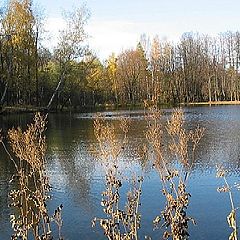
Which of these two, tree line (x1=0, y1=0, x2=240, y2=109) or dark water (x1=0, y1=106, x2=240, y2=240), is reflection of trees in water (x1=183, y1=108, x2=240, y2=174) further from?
tree line (x1=0, y1=0, x2=240, y2=109)

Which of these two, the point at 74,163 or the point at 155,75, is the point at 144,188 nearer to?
the point at 74,163

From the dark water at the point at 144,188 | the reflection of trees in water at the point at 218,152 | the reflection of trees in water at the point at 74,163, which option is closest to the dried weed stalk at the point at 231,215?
the dark water at the point at 144,188

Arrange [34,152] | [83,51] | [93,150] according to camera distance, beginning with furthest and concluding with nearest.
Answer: [83,51]
[93,150]
[34,152]

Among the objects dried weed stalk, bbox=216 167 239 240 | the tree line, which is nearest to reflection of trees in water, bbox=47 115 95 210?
dried weed stalk, bbox=216 167 239 240

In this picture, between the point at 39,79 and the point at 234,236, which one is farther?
the point at 39,79

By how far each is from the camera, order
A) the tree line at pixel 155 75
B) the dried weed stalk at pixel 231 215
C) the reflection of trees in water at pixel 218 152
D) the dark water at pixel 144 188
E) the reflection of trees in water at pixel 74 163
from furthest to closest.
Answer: the tree line at pixel 155 75, the reflection of trees in water at pixel 218 152, the reflection of trees in water at pixel 74 163, the dark water at pixel 144 188, the dried weed stalk at pixel 231 215

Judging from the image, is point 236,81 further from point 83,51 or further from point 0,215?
point 0,215

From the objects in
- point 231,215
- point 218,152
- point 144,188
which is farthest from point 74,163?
point 231,215

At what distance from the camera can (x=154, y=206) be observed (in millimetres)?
10180

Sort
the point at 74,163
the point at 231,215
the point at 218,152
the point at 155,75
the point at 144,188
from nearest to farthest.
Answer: the point at 231,215, the point at 144,188, the point at 74,163, the point at 218,152, the point at 155,75

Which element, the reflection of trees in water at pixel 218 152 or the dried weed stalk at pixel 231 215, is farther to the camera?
the reflection of trees in water at pixel 218 152

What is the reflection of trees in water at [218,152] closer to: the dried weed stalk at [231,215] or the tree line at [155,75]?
the dried weed stalk at [231,215]

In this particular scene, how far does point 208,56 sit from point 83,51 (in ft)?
130

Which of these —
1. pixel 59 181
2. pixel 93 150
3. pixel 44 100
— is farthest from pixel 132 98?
pixel 59 181
